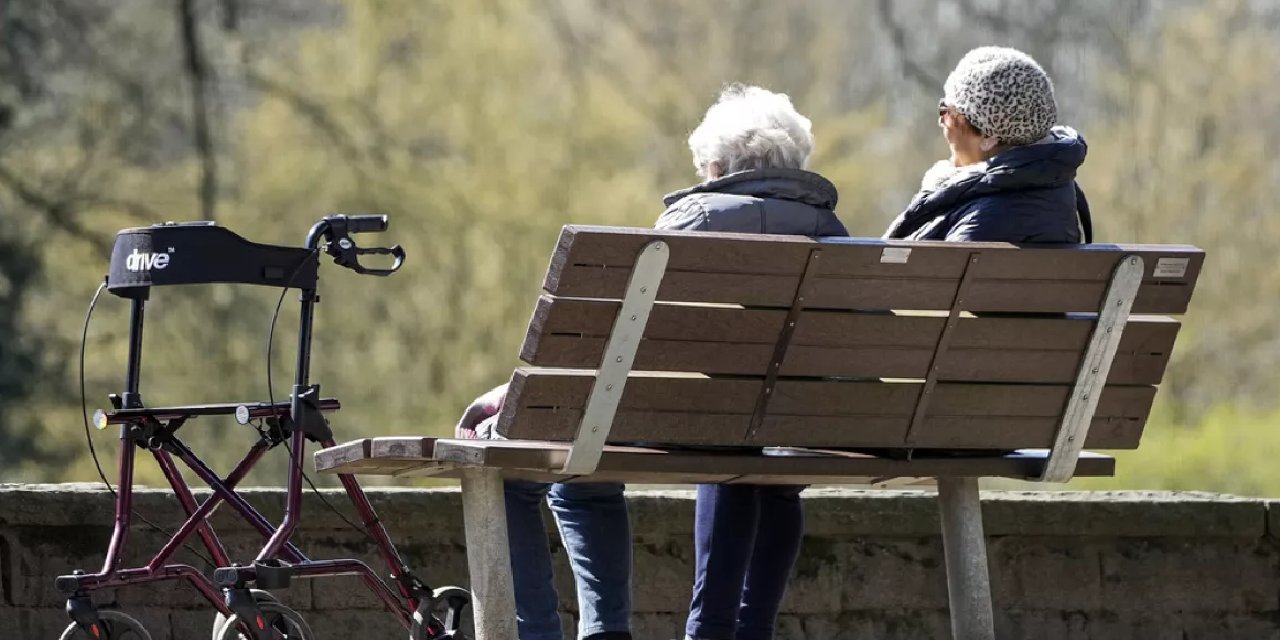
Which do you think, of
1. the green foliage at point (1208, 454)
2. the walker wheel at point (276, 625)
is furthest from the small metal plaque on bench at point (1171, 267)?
the green foliage at point (1208, 454)

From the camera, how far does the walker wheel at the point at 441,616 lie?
12.9ft

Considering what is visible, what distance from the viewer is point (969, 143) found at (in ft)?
12.0

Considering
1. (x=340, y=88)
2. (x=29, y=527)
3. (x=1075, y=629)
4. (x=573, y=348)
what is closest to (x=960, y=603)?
(x=573, y=348)

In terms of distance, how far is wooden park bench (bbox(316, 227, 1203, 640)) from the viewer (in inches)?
121

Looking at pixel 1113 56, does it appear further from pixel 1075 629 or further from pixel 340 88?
pixel 1075 629

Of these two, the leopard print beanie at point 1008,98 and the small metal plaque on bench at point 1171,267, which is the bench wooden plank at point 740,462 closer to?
the small metal plaque on bench at point 1171,267

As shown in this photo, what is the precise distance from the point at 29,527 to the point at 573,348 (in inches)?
91.9

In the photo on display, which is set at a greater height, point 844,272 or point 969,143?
point 969,143

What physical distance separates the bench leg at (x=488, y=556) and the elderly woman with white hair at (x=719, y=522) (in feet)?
1.40

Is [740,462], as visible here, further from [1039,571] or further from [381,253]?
[1039,571]

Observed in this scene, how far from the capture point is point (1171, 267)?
3467 millimetres

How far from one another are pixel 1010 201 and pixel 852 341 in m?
0.43

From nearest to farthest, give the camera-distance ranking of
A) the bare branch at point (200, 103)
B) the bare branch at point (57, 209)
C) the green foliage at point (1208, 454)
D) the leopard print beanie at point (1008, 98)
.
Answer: the leopard print beanie at point (1008, 98), the green foliage at point (1208, 454), the bare branch at point (57, 209), the bare branch at point (200, 103)

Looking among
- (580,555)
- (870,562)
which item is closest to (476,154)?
(870,562)
